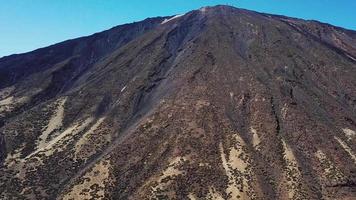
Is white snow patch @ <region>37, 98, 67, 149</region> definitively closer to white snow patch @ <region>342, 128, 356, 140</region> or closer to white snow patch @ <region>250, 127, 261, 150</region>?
white snow patch @ <region>250, 127, 261, 150</region>

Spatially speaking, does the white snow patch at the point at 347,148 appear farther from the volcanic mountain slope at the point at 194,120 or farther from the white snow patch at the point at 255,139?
the white snow patch at the point at 255,139

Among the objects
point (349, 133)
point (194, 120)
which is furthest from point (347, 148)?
point (194, 120)

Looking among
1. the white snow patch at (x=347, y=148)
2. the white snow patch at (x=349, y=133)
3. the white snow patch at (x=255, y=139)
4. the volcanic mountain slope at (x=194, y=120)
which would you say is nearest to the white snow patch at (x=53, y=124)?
the volcanic mountain slope at (x=194, y=120)

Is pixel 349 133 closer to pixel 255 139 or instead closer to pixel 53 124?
pixel 255 139

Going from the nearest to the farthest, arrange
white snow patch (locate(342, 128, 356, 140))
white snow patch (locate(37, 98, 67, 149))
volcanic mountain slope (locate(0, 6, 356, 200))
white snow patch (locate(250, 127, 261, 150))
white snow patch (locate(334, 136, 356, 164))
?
1. volcanic mountain slope (locate(0, 6, 356, 200))
2. white snow patch (locate(334, 136, 356, 164))
3. white snow patch (locate(250, 127, 261, 150))
4. white snow patch (locate(342, 128, 356, 140))
5. white snow patch (locate(37, 98, 67, 149))

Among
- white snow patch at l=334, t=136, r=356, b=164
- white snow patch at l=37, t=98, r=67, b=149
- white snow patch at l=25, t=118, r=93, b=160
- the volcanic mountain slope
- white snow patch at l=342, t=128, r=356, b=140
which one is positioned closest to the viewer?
the volcanic mountain slope

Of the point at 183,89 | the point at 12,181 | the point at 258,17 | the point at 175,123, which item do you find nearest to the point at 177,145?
the point at 175,123

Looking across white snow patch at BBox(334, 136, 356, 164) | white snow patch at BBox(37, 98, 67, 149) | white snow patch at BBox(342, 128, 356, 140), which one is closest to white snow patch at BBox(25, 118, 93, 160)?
white snow patch at BBox(37, 98, 67, 149)

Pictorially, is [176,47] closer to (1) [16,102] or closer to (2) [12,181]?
(1) [16,102]

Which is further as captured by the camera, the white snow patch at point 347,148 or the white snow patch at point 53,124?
the white snow patch at point 53,124
